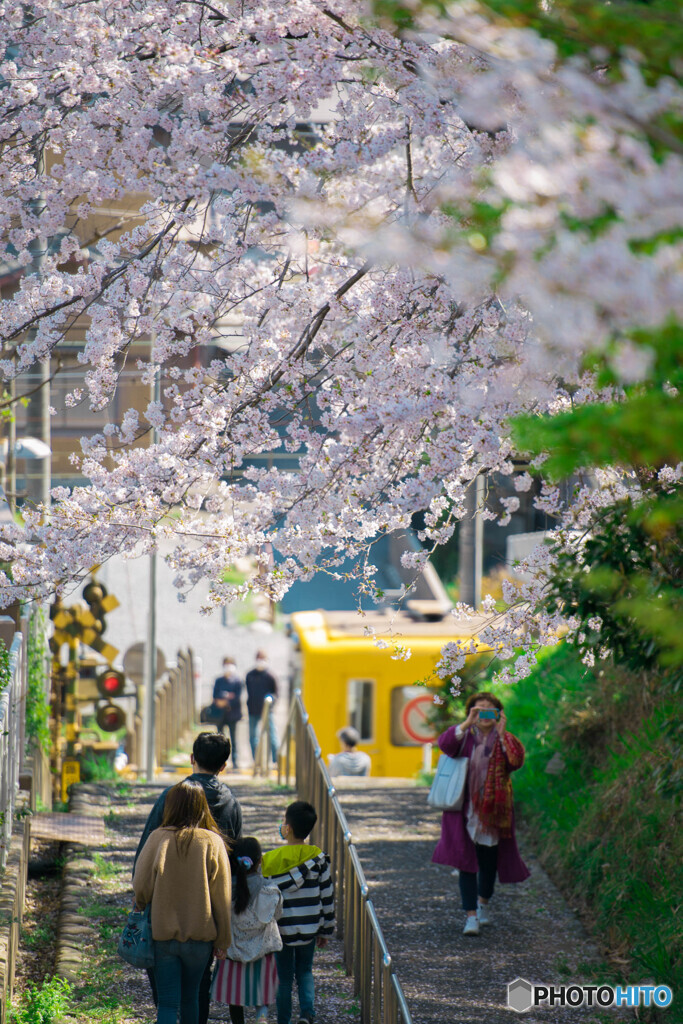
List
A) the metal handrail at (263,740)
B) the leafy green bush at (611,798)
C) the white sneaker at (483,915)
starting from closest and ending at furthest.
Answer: the leafy green bush at (611,798)
the white sneaker at (483,915)
the metal handrail at (263,740)

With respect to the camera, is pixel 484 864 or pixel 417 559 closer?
pixel 417 559

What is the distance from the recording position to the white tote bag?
5930 millimetres

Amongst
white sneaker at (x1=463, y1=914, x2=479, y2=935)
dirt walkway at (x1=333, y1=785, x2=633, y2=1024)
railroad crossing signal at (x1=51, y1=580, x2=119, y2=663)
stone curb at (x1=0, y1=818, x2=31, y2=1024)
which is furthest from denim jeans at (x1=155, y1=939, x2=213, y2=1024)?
railroad crossing signal at (x1=51, y1=580, x2=119, y2=663)

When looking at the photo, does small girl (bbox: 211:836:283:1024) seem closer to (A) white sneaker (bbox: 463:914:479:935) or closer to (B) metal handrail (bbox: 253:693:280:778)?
(A) white sneaker (bbox: 463:914:479:935)

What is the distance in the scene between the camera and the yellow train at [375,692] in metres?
13.4

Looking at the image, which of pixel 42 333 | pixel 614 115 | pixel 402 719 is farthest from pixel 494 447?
pixel 402 719

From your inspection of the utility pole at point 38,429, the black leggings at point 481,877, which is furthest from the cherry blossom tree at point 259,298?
the utility pole at point 38,429

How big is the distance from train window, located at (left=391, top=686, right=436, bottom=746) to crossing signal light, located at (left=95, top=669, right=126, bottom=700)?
12.9ft

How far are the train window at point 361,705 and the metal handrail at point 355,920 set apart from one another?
539 cm

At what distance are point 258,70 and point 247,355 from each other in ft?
4.78

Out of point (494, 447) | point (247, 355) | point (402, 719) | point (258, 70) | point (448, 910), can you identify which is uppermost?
point (258, 70)

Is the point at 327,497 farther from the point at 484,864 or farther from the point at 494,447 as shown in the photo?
the point at 484,864

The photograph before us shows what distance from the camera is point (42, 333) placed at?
5691 mm

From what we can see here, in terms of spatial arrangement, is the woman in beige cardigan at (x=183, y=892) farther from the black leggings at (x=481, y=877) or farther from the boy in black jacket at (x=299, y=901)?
the black leggings at (x=481, y=877)
